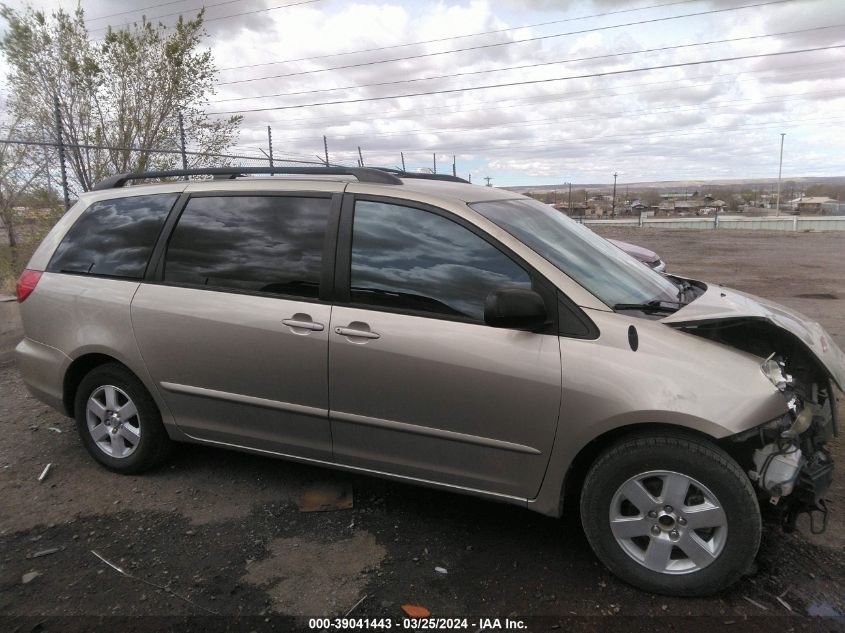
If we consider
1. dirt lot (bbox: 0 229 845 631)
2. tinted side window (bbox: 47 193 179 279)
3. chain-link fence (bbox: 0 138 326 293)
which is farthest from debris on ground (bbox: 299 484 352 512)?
chain-link fence (bbox: 0 138 326 293)

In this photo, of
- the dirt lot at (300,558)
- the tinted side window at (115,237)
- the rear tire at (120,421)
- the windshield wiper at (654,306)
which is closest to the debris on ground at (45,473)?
the dirt lot at (300,558)

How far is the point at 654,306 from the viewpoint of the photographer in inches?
117

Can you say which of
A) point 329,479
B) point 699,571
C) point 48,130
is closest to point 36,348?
point 329,479

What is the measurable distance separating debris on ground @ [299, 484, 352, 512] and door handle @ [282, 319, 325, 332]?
1059 millimetres

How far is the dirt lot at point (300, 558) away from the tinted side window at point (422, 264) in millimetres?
1203

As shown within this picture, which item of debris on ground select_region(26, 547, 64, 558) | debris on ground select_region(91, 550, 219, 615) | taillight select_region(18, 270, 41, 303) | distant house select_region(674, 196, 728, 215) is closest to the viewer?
debris on ground select_region(91, 550, 219, 615)

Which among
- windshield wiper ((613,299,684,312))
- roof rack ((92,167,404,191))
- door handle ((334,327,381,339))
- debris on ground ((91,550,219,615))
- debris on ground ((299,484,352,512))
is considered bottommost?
debris on ground ((91,550,219,615))

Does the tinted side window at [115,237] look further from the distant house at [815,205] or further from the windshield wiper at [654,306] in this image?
the distant house at [815,205]

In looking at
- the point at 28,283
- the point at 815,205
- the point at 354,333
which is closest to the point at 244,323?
the point at 354,333

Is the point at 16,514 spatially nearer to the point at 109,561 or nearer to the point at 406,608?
the point at 109,561

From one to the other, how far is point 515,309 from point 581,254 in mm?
802

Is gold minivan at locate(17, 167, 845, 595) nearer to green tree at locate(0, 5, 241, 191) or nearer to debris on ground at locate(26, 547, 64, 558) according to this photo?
debris on ground at locate(26, 547, 64, 558)

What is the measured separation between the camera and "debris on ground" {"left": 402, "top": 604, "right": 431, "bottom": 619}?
2543 mm

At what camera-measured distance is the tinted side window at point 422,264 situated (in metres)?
2.89
